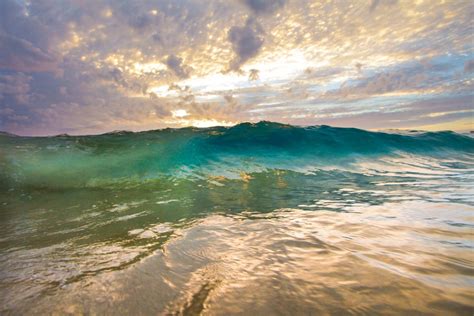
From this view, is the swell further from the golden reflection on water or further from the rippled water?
the golden reflection on water

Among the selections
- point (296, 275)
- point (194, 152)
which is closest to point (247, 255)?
point (296, 275)

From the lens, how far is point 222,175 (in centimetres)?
982

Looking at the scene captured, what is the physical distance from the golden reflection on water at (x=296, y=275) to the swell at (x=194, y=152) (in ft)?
22.7

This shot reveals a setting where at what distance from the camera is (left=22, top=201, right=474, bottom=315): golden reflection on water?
59.4 inches

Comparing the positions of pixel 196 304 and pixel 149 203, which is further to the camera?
pixel 149 203

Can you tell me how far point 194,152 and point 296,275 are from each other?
1390 cm

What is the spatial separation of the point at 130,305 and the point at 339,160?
42.9 feet

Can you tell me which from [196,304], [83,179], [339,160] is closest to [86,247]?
[196,304]

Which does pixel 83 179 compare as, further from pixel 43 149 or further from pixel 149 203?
pixel 43 149

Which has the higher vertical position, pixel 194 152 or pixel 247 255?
pixel 194 152

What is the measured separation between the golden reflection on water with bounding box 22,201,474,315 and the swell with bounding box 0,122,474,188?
692 centimetres

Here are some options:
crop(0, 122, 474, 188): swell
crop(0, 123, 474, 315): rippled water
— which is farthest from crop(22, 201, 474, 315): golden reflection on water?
crop(0, 122, 474, 188): swell

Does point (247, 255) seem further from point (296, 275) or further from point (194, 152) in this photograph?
point (194, 152)

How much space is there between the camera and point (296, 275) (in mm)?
1882
